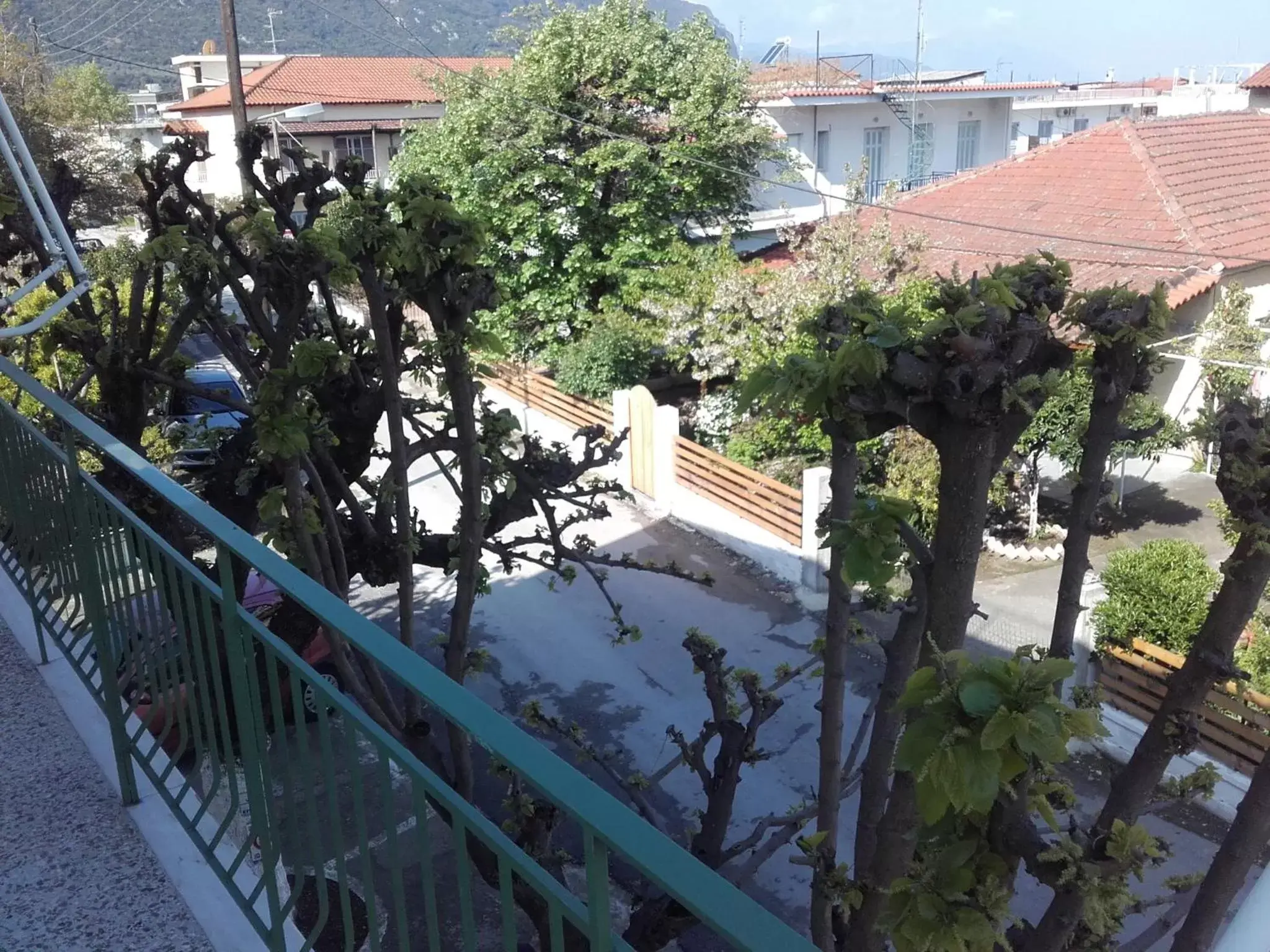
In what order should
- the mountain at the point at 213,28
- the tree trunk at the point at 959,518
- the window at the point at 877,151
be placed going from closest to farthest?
the tree trunk at the point at 959,518 < the window at the point at 877,151 < the mountain at the point at 213,28

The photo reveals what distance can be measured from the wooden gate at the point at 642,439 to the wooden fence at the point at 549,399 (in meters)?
0.40

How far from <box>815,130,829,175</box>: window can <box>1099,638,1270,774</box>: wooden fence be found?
1663 cm

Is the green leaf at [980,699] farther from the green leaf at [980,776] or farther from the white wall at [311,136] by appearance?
the white wall at [311,136]

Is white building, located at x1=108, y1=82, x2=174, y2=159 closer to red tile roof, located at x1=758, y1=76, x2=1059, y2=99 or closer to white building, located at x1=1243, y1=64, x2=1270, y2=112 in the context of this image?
red tile roof, located at x1=758, y1=76, x2=1059, y2=99

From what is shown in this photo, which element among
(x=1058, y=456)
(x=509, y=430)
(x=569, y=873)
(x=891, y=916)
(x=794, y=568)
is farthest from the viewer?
(x=1058, y=456)

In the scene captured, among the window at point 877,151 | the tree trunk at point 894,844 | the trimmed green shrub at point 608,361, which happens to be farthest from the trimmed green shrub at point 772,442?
the window at point 877,151

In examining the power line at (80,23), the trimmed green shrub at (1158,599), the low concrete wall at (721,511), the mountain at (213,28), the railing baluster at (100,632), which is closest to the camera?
the railing baluster at (100,632)

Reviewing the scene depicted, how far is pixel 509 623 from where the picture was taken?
984 cm

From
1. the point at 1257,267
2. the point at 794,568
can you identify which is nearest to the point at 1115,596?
the point at 794,568

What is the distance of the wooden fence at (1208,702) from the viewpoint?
21.6ft

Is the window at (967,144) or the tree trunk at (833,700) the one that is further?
the window at (967,144)

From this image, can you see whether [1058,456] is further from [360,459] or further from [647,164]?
[360,459]

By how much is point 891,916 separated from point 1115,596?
250 inches

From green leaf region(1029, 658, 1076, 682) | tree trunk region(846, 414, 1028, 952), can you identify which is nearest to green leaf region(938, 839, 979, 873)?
tree trunk region(846, 414, 1028, 952)
